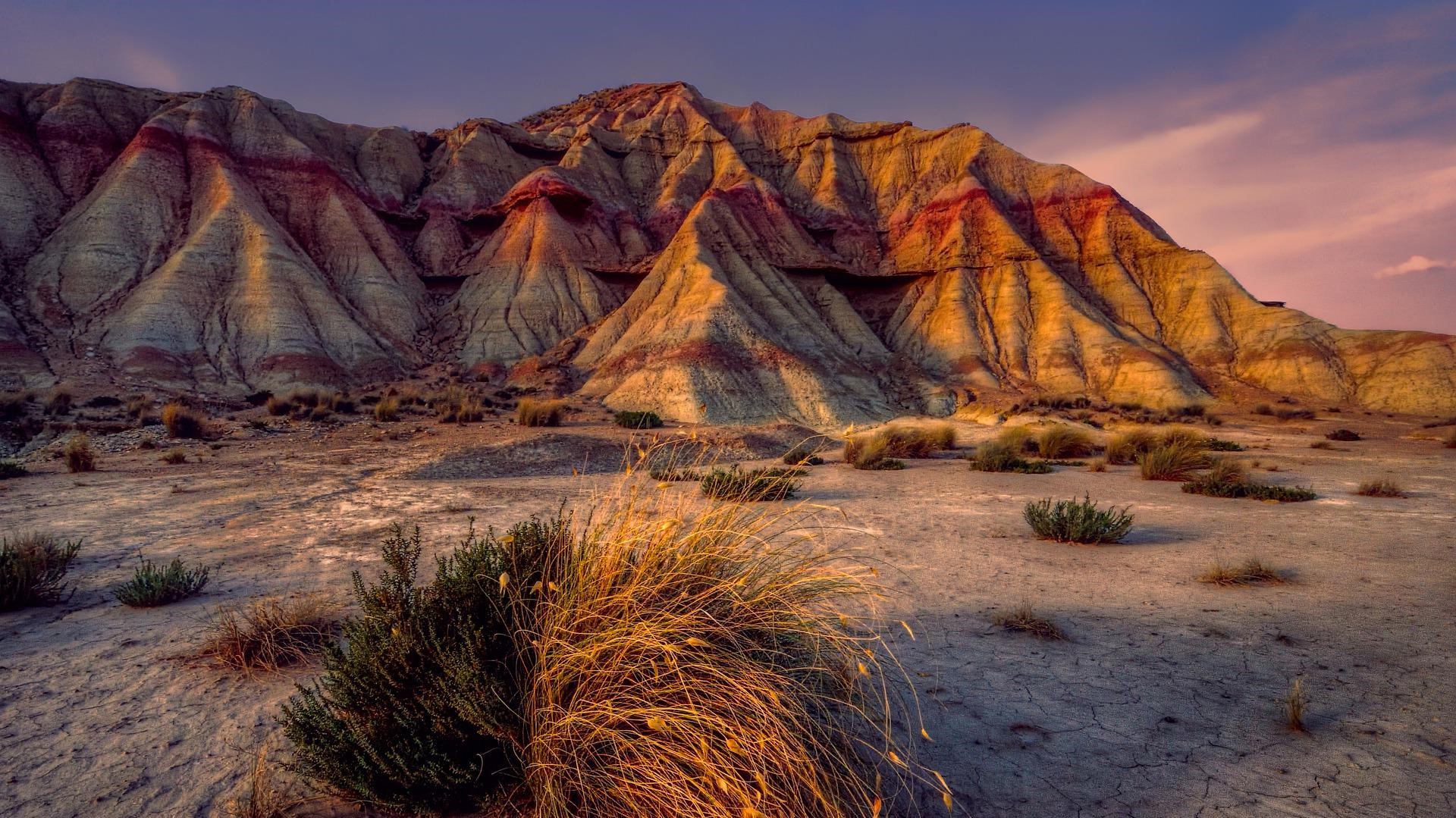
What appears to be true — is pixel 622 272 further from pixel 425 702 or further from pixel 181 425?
pixel 425 702

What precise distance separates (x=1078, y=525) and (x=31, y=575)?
10645 mm

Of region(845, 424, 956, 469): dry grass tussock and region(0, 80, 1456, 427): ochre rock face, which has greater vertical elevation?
region(0, 80, 1456, 427): ochre rock face

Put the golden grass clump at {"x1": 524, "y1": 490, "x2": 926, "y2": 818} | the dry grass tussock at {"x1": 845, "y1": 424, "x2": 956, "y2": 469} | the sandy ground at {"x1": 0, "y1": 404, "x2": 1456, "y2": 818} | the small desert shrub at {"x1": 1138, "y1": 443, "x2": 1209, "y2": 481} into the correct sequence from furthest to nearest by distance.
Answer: the dry grass tussock at {"x1": 845, "y1": 424, "x2": 956, "y2": 469} → the small desert shrub at {"x1": 1138, "y1": 443, "x2": 1209, "y2": 481} → the sandy ground at {"x1": 0, "y1": 404, "x2": 1456, "y2": 818} → the golden grass clump at {"x1": 524, "y1": 490, "x2": 926, "y2": 818}

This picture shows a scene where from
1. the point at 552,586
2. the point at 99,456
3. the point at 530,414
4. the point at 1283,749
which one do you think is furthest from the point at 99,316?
the point at 1283,749

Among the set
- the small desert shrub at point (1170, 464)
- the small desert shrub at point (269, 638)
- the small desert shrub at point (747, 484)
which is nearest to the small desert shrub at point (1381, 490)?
the small desert shrub at point (1170, 464)

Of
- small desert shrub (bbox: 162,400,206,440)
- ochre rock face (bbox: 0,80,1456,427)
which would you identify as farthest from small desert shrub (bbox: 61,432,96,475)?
ochre rock face (bbox: 0,80,1456,427)

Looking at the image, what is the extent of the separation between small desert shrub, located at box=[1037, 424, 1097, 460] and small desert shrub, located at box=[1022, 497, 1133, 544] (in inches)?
389

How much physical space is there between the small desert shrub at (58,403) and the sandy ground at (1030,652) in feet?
47.8

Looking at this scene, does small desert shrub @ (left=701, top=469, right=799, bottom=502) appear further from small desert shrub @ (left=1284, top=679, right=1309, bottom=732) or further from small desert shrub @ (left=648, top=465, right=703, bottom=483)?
small desert shrub @ (left=1284, top=679, right=1309, bottom=732)

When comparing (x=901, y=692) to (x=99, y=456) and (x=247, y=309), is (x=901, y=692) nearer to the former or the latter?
(x=99, y=456)

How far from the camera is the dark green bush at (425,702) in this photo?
2.52m

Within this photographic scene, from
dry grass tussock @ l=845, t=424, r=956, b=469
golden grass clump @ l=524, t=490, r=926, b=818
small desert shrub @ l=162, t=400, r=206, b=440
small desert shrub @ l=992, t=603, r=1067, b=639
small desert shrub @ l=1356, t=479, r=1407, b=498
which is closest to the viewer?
golden grass clump @ l=524, t=490, r=926, b=818

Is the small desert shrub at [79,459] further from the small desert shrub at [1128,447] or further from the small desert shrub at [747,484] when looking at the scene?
the small desert shrub at [1128,447]

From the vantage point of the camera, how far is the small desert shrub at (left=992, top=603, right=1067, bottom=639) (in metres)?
4.63
